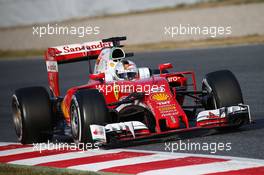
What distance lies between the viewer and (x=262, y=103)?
12906 millimetres

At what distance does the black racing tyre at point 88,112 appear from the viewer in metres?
9.46

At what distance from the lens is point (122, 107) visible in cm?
1025

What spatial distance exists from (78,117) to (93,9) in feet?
73.7

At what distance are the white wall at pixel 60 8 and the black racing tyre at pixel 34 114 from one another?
21.1 meters

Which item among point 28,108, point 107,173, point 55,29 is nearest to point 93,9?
point 55,29

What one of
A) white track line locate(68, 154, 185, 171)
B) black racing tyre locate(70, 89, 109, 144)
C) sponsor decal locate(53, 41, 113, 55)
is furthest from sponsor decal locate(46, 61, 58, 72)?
white track line locate(68, 154, 185, 171)

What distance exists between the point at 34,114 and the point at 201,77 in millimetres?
7616

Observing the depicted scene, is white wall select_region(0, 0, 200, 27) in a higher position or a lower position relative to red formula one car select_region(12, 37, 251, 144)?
higher

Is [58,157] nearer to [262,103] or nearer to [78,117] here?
[78,117]

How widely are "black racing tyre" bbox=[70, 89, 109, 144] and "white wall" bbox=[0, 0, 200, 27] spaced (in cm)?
2198

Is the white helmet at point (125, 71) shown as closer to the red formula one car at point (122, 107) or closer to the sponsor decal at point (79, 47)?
the red formula one car at point (122, 107)

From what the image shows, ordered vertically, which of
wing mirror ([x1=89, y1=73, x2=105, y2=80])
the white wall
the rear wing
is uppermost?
the white wall

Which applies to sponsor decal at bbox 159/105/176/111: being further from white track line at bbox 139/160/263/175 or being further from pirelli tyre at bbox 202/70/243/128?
white track line at bbox 139/160/263/175

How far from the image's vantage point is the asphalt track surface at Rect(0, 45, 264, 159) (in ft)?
31.2
